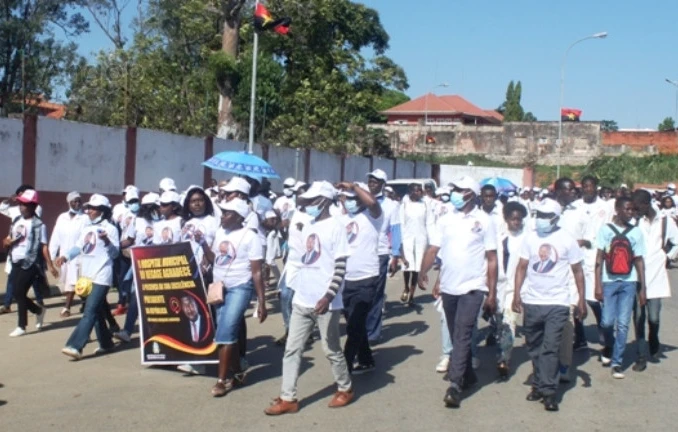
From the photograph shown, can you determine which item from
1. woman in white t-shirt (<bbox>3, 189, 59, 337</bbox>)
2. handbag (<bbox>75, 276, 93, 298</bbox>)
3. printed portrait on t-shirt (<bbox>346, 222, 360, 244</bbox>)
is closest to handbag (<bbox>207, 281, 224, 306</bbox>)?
printed portrait on t-shirt (<bbox>346, 222, 360, 244</bbox>)

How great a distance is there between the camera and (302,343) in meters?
7.14

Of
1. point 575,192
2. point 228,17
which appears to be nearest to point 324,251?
point 575,192

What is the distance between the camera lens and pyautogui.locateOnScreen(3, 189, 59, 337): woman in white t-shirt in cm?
1044

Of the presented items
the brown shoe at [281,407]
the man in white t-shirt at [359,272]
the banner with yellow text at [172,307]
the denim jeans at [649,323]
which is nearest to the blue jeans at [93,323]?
the banner with yellow text at [172,307]

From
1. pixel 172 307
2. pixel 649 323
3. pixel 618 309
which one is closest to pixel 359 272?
pixel 172 307

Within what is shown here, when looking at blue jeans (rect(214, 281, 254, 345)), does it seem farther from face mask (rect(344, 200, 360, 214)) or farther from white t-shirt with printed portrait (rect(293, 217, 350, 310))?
face mask (rect(344, 200, 360, 214))

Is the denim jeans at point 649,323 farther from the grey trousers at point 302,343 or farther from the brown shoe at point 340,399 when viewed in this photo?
the grey trousers at point 302,343

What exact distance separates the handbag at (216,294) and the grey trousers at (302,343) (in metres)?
0.84

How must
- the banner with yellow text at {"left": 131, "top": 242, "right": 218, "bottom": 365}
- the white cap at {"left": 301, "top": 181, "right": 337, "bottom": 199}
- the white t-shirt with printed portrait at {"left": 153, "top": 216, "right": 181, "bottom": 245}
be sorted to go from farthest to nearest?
the white t-shirt with printed portrait at {"left": 153, "top": 216, "right": 181, "bottom": 245}, the banner with yellow text at {"left": 131, "top": 242, "right": 218, "bottom": 365}, the white cap at {"left": 301, "top": 181, "right": 337, "bottom": 199}

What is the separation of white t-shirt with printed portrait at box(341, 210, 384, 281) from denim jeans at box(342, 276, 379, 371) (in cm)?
8

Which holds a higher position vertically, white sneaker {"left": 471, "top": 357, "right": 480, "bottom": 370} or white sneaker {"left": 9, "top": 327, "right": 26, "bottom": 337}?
white sneaker {"left": 471, "top": 357, "right": 480, "bottom": 370}

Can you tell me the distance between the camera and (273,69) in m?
34.9

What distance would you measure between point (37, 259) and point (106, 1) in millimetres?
32881

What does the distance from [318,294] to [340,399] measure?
916mm
